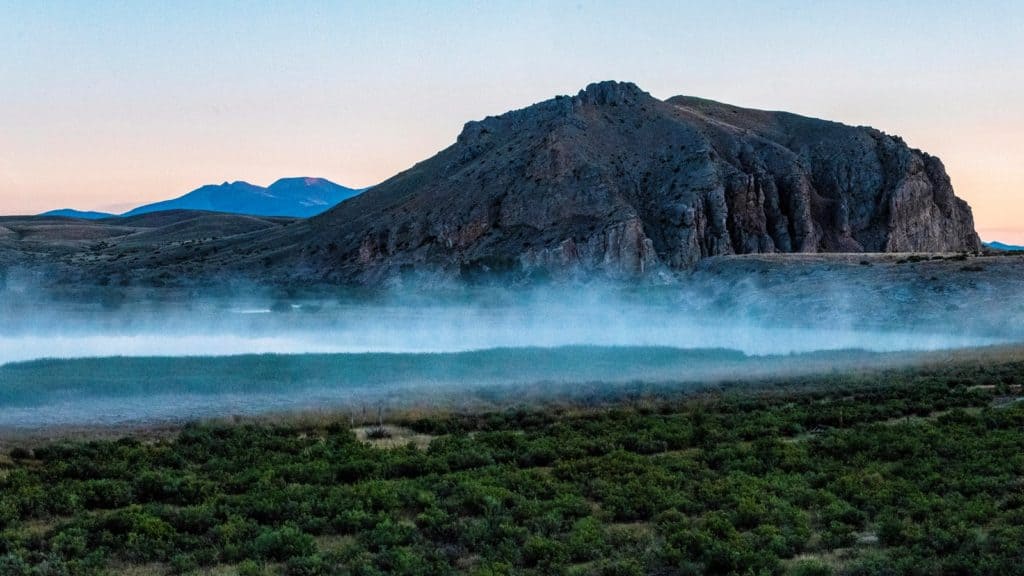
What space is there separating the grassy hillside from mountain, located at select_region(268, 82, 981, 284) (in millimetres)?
78821

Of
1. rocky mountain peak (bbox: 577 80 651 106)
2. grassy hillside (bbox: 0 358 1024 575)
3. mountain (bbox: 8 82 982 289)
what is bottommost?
grassy hillside (bbox: 0 358 1024 575)

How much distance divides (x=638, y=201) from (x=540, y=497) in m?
101

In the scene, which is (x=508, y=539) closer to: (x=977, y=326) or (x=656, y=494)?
(x=656, y=494)

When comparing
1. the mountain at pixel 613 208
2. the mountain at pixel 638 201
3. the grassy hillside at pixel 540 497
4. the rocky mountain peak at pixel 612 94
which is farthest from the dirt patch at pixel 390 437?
the rocky mountain peak at pixel 612 94

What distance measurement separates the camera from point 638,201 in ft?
382

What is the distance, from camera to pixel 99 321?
69.4m

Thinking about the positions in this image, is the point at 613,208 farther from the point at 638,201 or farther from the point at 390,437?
the point at 390,437

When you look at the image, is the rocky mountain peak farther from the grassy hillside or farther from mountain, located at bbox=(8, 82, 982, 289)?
the grassy hillside

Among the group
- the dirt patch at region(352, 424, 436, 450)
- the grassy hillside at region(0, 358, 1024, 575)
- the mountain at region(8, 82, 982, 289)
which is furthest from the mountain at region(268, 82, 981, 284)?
the grassy hillside at region(0, 358, 1024, 575)

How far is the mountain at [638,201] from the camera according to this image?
109 m

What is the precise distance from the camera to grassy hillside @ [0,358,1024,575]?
14164mm

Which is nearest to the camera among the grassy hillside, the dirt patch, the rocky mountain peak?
the grassy hillside

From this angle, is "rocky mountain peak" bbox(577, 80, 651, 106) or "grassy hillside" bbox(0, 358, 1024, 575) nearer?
"grassy hillside" bbox(0, 358, 1024, 575)

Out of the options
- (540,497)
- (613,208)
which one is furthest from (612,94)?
(540,497)
